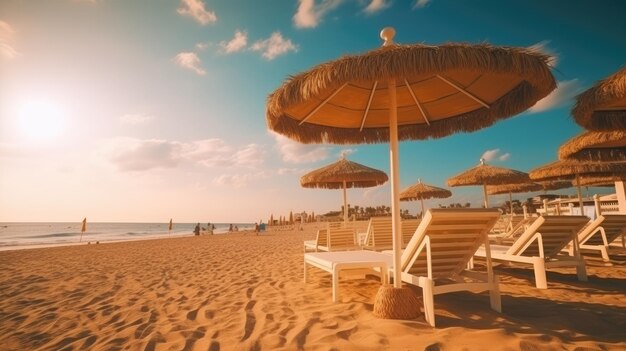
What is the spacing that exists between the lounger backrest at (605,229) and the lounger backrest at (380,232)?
3.88m

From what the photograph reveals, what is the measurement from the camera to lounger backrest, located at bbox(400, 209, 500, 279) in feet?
9.03

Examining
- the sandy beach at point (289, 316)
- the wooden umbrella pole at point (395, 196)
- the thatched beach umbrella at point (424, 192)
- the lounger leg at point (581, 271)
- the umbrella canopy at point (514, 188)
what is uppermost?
the umbrella canopy at point (514, 188)

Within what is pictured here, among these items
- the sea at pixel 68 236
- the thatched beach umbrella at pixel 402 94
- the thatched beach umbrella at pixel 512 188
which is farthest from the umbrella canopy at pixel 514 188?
the sea at pixel 68 236

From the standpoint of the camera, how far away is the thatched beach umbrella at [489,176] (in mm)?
9367

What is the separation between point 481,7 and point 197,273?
11172 millimetres

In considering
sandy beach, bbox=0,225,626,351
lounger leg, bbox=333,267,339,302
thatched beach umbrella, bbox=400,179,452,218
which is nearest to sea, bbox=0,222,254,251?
sandy beach, bbox=0,225,626,351

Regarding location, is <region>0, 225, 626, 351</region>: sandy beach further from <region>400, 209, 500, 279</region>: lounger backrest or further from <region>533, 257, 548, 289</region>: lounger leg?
<region>400, 209, 500, 279</region>: lounger backrest

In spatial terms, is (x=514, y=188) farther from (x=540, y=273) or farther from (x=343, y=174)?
(x=540, y=273)

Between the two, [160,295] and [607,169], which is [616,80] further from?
[607,169]

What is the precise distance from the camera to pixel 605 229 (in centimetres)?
588

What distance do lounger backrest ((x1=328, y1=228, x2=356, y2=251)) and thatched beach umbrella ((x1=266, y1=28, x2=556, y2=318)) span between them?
2.33m

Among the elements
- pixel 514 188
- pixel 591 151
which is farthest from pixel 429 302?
pixel 514 188

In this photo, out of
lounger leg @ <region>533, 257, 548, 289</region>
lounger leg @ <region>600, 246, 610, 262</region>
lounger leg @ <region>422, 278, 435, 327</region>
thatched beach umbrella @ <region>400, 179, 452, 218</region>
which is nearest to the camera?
lounger leg @ <region>422, 278, 435, 327</region>

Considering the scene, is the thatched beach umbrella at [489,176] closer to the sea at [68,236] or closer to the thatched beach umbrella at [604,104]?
the thatched beach umbrella at [604,104]
